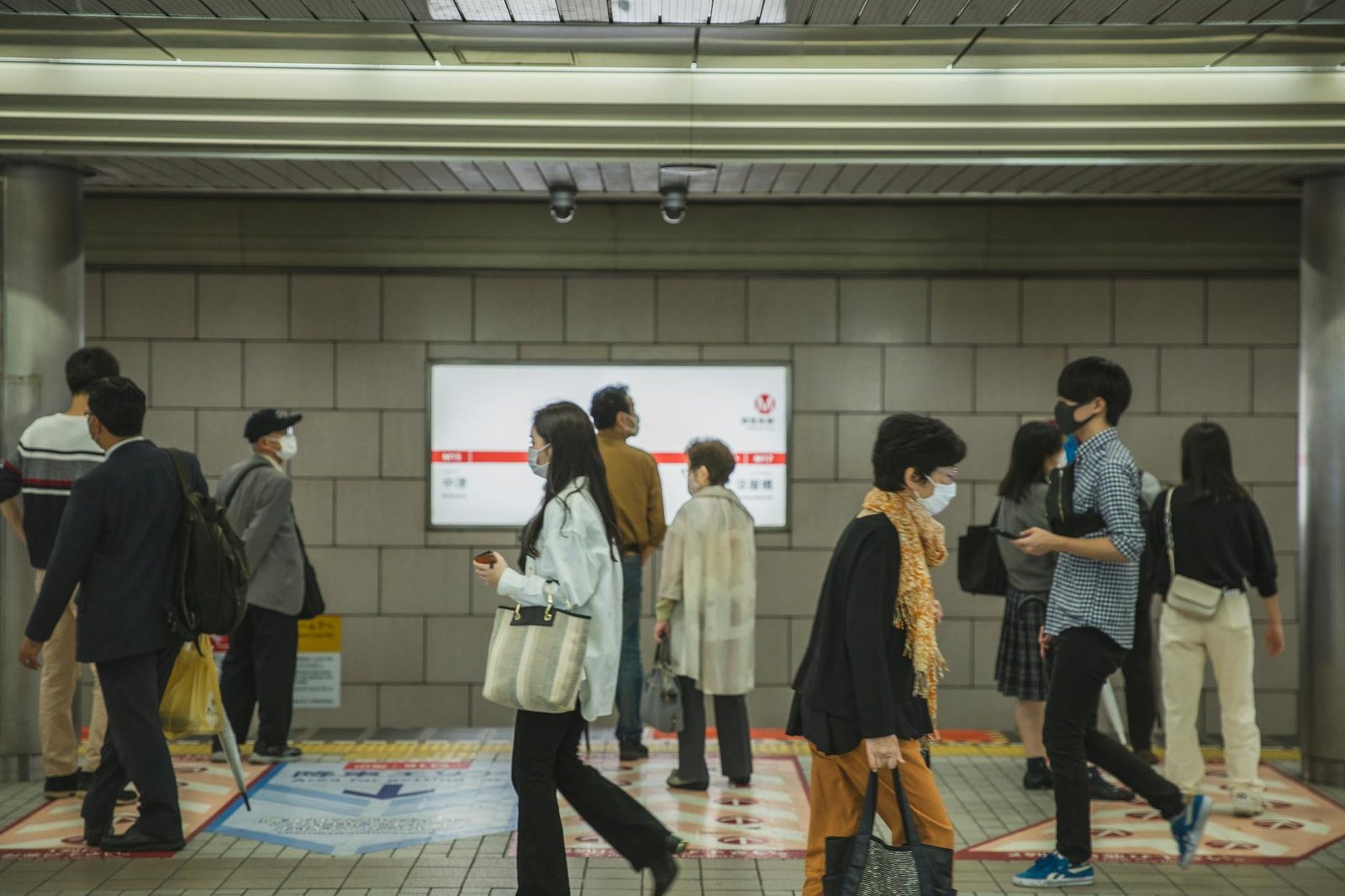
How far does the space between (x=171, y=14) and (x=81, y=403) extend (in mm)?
1955

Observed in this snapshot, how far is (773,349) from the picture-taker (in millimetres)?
8055

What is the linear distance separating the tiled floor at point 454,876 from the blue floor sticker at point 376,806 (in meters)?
0.15

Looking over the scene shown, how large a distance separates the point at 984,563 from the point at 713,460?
4.92 ft

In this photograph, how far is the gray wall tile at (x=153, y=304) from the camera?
7984 millimetres

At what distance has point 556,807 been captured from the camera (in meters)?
4.23

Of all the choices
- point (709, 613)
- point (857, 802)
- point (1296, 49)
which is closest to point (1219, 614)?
point (709, 613)

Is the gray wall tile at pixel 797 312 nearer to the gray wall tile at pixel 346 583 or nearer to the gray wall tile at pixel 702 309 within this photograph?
the gray wall tile at pixel 702 309

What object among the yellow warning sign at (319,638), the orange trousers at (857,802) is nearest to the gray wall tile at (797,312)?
the yellow warning sign at (319,638)

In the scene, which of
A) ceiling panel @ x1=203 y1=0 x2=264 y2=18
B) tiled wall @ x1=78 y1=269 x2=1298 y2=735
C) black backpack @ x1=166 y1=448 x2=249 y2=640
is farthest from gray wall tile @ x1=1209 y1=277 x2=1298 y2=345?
black backpack @ x1=166 y1=448 x2=249 y2=640

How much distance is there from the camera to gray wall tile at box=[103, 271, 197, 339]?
314 inches

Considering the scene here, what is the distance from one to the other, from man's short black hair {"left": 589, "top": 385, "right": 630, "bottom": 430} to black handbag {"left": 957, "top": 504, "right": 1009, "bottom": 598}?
1878 millimetres

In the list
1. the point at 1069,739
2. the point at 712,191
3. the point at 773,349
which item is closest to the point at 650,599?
the point at 773,349

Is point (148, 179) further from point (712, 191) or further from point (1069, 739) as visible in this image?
point (1069, 739)

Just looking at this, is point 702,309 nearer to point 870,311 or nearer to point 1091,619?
point 870,311
